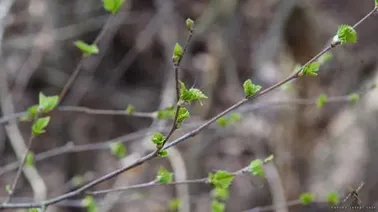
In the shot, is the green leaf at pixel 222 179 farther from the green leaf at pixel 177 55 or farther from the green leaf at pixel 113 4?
the green leaf at pixel 113 4

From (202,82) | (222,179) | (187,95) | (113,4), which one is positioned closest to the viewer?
(187,95)

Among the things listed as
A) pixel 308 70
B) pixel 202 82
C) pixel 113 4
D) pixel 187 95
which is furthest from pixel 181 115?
pixel 202 82

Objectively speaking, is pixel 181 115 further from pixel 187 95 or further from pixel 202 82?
pixel 202 82

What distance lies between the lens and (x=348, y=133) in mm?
1979

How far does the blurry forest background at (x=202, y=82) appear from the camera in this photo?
219 cm

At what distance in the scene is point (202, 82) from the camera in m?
2.42

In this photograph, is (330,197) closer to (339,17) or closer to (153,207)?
(153,207)

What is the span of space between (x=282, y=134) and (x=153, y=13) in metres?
0.96

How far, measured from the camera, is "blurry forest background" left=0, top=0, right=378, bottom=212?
7.19 feet

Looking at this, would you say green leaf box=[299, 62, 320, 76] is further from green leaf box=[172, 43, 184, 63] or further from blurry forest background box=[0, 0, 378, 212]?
blurry forest background box=[0, 0, 378, 212]

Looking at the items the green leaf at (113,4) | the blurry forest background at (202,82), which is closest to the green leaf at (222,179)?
the green leaf at (113,4)

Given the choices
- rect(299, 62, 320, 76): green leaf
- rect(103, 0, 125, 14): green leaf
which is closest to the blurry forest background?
rect(103, 0, 125, 14): green leaf

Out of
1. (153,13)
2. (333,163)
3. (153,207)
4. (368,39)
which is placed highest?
(153,13)

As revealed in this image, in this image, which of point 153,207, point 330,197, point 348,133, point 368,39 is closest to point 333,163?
point 348,133
